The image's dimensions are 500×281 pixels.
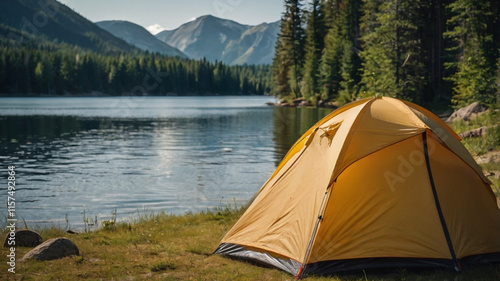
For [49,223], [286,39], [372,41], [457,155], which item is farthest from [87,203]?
[286,39]

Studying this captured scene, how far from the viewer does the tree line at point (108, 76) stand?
12344 centimetres

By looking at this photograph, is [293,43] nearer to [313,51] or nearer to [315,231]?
[313,51]

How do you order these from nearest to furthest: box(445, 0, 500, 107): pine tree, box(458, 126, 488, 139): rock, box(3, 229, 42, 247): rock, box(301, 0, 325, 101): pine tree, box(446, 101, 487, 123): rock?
box(3, 229, 42, 247): rock < box(458, 126, 488, 139): rock < box(446, 101, 487, 123): rock < box(445, 0, 500, 107): pine tree < box(301, 0, 325, 101): pine tree

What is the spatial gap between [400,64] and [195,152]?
69.8 ft

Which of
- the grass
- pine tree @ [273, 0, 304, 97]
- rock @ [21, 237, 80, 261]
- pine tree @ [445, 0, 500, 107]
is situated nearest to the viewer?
the grass

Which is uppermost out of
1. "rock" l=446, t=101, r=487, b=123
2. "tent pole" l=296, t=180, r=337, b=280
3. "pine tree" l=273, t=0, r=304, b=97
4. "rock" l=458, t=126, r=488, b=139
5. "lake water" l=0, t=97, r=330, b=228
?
"pine tree" l=273, t=0, r=304, b=97

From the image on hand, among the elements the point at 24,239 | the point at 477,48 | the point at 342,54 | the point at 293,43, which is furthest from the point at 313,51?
the point at 24,239

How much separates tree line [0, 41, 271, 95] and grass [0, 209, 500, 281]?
126 m

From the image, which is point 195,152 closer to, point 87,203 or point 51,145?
point 51,145

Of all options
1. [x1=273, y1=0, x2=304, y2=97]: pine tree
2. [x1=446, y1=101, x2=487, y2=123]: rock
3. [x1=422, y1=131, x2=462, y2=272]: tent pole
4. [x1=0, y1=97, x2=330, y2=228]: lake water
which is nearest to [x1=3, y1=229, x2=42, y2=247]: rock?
[x1=0, y1=97, x2=330, y2=228]: lake water

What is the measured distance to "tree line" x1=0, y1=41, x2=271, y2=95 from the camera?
405 feet

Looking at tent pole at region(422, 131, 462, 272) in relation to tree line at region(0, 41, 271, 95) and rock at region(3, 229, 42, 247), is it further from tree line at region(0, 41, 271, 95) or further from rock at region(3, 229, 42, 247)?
tree line at region(0, 41, 271, 95)

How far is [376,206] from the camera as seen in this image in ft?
25.2

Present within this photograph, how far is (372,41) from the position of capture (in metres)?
49.2
